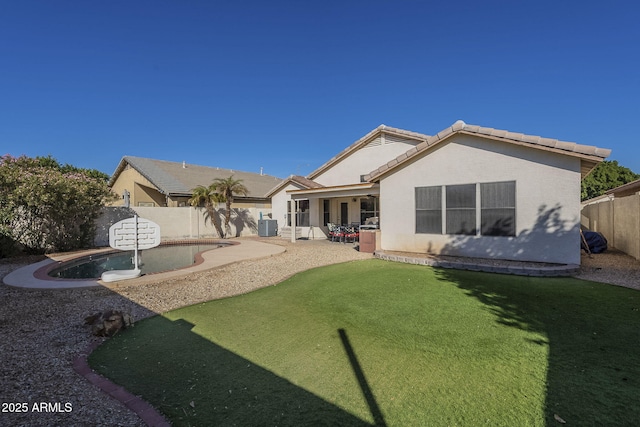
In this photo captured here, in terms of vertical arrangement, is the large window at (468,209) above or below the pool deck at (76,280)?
above

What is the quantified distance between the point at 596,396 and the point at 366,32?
20124 millimetres

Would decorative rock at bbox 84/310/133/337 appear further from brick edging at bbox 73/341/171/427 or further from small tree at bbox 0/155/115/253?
small tree at bbox 0/155/115/253

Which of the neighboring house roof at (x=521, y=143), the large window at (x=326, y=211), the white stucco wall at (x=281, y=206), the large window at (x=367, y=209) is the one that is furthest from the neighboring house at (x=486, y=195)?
the white stucco wall at (x=281, y=206)

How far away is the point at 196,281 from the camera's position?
356 inches

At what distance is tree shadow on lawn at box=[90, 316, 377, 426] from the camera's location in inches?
117

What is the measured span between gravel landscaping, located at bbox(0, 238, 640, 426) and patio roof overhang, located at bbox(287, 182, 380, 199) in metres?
3.72

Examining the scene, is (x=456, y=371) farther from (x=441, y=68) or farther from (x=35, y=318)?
(x=441, y=68)

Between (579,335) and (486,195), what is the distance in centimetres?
712

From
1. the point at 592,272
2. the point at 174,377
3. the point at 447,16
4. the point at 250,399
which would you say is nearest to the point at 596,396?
the point at 250,399

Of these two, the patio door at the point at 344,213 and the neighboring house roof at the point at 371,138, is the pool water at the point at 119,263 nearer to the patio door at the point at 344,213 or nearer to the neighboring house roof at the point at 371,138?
the patio door at the point at 344,213

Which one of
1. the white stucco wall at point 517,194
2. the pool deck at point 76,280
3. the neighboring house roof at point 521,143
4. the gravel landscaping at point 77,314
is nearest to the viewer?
the gravel landscaping at point 77,314

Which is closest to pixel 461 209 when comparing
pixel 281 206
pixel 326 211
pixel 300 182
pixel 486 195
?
pixel 486 195

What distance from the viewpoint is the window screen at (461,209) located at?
36.6 ft

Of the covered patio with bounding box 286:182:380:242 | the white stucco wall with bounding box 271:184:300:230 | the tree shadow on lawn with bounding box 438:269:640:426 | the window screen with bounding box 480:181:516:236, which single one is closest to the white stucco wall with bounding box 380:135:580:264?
the window screen with bounding box 480:181:516:236
